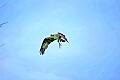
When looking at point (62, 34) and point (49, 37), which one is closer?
point (62, 34)

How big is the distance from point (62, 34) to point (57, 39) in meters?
0.69

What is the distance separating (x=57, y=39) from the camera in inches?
666

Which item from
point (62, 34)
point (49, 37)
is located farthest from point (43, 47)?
point (62, 34)

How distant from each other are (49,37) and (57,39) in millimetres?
1061

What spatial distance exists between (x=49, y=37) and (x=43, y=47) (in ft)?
3.41

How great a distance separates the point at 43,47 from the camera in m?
17.9

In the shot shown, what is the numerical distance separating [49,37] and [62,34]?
1.62 metres

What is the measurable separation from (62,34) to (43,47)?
2.41 m

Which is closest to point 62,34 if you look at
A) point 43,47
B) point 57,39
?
point 57,39

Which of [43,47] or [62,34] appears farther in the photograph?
[43,47]

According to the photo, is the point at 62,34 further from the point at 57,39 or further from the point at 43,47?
the point at 43,47

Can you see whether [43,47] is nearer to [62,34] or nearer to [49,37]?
[49,37]

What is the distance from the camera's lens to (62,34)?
1653 cm
